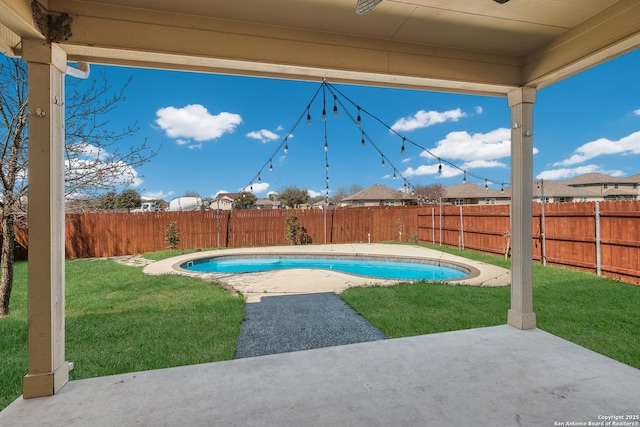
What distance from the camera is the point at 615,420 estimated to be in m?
1.74

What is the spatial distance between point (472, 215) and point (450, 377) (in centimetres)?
893

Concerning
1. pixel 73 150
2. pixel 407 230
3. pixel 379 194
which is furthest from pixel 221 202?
pixel 73 150

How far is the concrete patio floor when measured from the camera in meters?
1.79

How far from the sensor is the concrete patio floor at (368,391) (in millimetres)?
1795

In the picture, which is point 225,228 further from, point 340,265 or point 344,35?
point 344,35

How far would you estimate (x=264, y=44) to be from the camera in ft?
7.90

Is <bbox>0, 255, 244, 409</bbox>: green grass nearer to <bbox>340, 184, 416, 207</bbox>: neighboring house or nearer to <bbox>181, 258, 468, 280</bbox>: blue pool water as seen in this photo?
<bbox>181, 258, 468, 280</bbox>: blue pool water

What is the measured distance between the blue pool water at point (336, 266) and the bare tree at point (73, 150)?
446cm

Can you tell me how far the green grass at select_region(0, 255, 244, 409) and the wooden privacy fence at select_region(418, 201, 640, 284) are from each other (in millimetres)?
6990

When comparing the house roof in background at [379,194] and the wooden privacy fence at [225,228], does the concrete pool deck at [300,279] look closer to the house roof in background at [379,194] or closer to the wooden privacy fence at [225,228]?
the wooden privacy fence at [225,228]

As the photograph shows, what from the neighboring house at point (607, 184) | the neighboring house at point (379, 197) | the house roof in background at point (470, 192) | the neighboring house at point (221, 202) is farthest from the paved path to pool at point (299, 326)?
the neighboring house at point (607, 184)

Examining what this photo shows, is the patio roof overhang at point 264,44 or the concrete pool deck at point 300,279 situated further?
the concrete pool deck at point 300,279

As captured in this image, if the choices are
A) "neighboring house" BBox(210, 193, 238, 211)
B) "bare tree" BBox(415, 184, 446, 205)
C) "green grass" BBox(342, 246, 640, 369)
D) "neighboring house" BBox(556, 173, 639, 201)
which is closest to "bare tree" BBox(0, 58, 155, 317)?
"green grass" BBox(342, 246, 640, 369)

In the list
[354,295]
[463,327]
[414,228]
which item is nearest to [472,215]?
[414,228]
